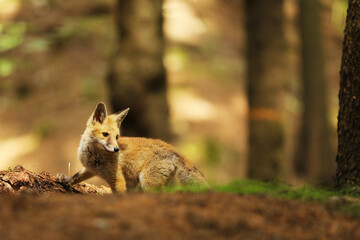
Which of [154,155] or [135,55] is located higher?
[135,55]

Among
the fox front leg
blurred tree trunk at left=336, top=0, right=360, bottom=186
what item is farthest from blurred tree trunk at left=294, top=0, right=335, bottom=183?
the fox front leg

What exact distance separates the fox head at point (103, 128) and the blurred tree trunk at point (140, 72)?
390 centimetres

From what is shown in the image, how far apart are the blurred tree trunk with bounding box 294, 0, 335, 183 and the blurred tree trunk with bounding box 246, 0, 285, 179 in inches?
202

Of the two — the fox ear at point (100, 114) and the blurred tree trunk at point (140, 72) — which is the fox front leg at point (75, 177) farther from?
the blurred tree trunk at point (140, 72)

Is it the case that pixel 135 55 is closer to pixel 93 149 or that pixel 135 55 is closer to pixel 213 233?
pixel 93 149

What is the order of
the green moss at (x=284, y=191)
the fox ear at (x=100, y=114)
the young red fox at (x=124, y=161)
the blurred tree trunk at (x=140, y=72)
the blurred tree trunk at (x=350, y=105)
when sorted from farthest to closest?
the blurred tree trunk at (x=140, y=72) → the fox ear at (x=100, y=114) → the young red fox at (x=124, y=161) → the blurred tree trunk at (x=350, y=105) → the green moss at (x=284, y=191)

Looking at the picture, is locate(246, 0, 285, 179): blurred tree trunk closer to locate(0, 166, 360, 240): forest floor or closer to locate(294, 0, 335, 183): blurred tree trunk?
locate(294, 0, 335, 183): blurred tree trunk

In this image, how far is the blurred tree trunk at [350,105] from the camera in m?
6.19

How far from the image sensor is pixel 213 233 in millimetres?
3887

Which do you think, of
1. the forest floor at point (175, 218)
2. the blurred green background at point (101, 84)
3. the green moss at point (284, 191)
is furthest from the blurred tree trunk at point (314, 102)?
the forest floor at point (175, 218)

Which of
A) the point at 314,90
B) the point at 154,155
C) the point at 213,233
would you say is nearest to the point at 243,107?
the point at 314,90

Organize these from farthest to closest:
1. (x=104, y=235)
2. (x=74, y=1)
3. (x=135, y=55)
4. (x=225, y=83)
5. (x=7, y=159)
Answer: (x=74, y=1) → (x=225, y=83) → (x=7, y=159) → (x=135, y=55) → (x=104, y=235)

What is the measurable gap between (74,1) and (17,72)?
4.78 metres

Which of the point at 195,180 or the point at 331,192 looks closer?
the point at 331,192
